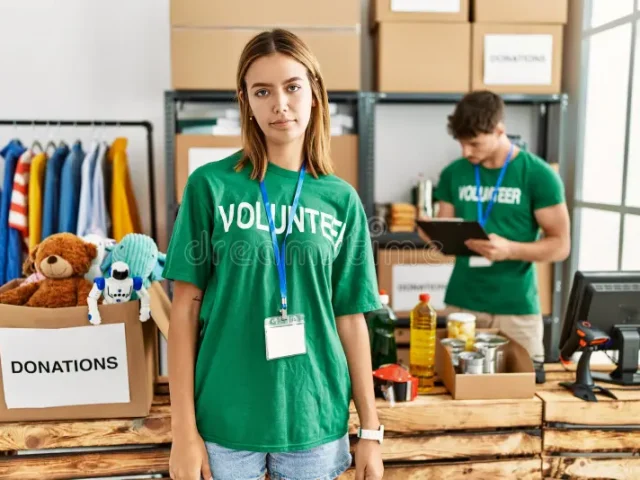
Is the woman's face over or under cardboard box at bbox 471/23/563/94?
under

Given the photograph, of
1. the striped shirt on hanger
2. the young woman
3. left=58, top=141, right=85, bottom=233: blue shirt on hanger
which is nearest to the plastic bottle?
the young woman

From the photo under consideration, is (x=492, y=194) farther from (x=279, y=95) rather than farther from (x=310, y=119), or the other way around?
(x=279, y=95)

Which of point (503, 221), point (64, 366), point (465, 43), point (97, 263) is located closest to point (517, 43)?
point (465, 43)

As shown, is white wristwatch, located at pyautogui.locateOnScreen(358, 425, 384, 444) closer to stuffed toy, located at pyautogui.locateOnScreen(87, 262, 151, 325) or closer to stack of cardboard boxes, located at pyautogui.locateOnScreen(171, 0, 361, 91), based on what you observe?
stuffed toy, located at pyautogui.locateOnScreen(87, 262, 151, 325)

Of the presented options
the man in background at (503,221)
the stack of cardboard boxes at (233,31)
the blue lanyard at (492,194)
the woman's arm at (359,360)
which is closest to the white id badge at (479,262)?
the man in background at (503,221)

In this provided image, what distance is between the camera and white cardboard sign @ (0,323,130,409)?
52.7 inches

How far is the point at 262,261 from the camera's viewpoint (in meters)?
1.04

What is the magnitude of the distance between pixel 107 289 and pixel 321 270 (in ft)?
1.99

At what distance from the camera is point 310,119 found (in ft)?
3.76

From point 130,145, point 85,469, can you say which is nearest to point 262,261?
point 85,469

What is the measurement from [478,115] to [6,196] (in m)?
2.27

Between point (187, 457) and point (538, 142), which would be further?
point (538, 142)

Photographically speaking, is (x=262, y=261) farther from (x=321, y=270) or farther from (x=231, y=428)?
(x=231, y=428)

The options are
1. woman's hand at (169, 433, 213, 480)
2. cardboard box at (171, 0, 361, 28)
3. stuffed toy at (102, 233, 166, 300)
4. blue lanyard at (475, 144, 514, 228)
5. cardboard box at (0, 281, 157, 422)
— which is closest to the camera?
woman's hand at (169, 433, 213, 480)
